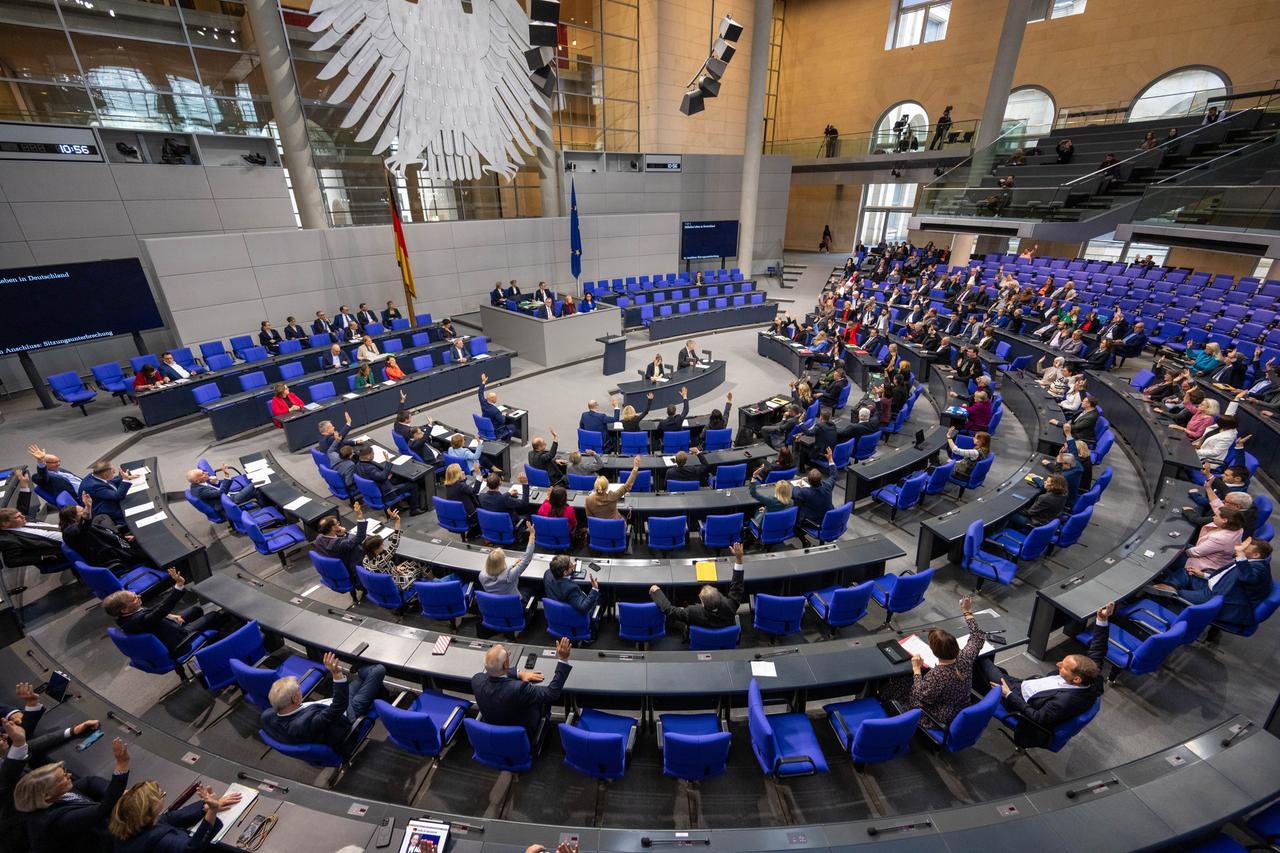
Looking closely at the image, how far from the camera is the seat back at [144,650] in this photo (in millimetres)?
4777

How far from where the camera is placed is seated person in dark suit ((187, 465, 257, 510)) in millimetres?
7207

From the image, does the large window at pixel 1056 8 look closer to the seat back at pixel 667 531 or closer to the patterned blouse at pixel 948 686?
the seat back at pixel 667 531

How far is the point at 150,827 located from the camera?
3051 mm

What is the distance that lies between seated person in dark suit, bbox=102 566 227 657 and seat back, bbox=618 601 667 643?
405 cm

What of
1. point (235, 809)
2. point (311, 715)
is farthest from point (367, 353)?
point (235, 809)

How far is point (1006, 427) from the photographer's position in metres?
11.2

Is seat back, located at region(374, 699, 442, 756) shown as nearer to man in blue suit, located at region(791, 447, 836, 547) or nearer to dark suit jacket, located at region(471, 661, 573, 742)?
dark suit jacket, located at region(471, 661, 573, 742)

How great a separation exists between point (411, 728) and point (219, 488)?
5.46 m

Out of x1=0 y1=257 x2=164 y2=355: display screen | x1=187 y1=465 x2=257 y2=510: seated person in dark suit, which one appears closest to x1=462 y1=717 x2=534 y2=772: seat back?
x1=187 y1=465 x2=257 y2=510: seated person in dark suit

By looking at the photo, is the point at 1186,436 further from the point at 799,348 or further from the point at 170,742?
the point at 170,742

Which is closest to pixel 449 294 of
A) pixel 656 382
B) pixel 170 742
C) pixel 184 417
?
pixel 184 417

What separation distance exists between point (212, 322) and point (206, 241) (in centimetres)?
195

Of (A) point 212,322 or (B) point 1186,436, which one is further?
(A) point 212,322

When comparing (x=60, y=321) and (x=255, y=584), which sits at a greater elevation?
(x=60, y=321)
